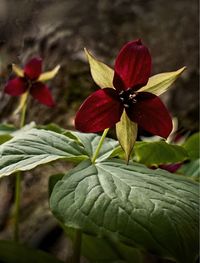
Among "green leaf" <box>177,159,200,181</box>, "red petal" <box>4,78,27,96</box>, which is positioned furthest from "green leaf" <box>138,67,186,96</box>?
"red petal" <box>4,78,27,96</box>

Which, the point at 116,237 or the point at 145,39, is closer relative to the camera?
the point at 116,237

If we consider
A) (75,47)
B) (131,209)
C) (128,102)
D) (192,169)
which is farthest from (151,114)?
(75,47)

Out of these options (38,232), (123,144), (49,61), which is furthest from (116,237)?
(49,61)

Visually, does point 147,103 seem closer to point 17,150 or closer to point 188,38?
point 17,150

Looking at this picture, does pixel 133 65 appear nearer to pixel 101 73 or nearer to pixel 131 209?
pixel 101 73

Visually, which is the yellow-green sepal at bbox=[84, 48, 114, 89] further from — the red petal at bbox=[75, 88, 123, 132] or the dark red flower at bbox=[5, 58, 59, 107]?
the dark red flower at bbox=[5, 58, 59, 107]
